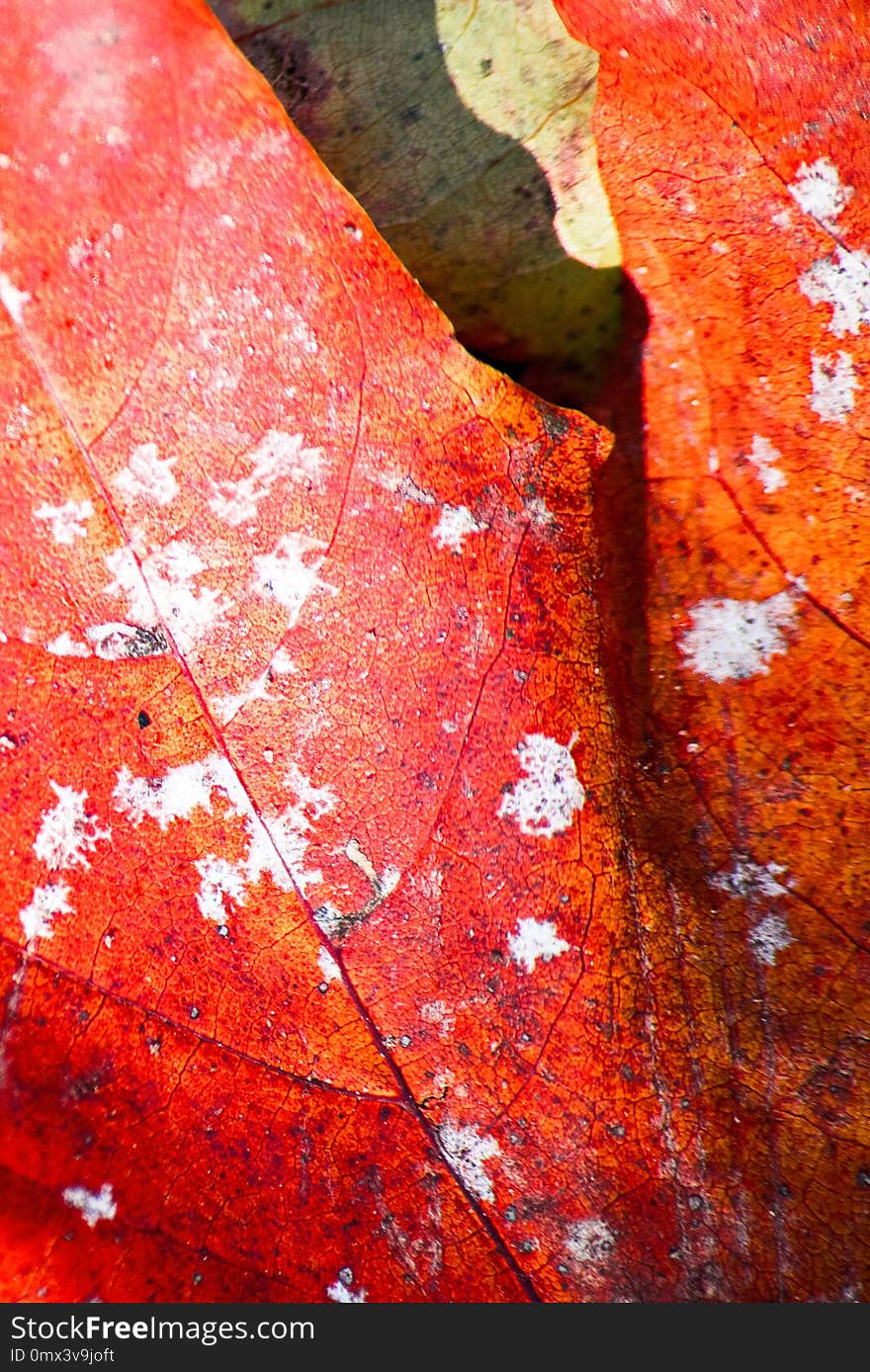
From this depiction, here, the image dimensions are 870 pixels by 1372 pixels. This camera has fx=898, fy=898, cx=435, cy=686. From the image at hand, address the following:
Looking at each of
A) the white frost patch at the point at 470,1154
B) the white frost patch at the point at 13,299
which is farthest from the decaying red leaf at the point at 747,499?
the white frost patch at the point at 13,299

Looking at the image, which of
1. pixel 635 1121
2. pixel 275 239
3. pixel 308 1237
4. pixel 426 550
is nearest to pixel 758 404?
pixel 426 550

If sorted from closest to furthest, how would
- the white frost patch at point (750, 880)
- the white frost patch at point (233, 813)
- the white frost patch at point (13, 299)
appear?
the white frost patch at point (13, 299), the white frost patch at point (233, 813), the white frost patch at point (750, 880)

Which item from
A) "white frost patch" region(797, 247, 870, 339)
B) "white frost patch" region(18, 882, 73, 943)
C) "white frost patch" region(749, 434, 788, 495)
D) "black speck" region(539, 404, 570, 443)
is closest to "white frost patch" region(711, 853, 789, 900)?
"white frost patch" region(749, 434, 788, 495)

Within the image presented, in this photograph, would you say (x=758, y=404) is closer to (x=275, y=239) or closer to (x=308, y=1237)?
(x=275, y=239)

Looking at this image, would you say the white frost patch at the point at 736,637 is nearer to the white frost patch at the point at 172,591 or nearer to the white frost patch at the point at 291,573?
the white frost patch at the point at 291,573

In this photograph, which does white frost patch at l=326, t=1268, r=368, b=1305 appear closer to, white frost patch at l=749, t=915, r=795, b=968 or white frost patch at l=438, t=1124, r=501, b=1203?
white frost patch at l=438, t=1124, r=501, b=1203

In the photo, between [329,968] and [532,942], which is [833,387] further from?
[329,968]

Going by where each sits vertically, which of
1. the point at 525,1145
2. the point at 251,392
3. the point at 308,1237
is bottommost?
the point at 308,1237
